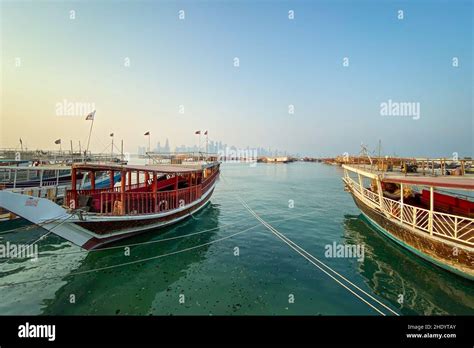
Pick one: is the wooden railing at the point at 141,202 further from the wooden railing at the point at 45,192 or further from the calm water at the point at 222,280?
the wooden railing at the point at 45,192

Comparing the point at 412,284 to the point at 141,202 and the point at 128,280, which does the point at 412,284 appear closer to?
the point at 128,280

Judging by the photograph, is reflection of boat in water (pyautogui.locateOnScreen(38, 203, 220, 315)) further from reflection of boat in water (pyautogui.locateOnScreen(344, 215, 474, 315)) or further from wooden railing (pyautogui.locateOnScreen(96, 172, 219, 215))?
reflection of boat in water (pyautogui.locateOnScreen(344, 215, 474, 315))

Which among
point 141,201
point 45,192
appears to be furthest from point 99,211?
point 45,192

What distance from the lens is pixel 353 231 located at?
579 inches

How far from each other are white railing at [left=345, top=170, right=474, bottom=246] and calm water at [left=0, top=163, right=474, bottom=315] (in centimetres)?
159

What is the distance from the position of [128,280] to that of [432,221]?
12128mm

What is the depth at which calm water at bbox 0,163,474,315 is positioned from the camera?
6.83 metres

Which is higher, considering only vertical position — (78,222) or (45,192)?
(45,192)

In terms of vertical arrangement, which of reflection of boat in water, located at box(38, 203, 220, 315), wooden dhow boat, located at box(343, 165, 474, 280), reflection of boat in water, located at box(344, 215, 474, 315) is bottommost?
reflection of boat in water, located at box(344, 215, 474, 315)

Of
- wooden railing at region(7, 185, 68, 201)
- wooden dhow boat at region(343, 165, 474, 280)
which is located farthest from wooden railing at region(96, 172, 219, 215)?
wooden dhow boat at region(343, 165, 474, 280)

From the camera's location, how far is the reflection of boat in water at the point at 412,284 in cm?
692

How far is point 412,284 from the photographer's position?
8148mm
